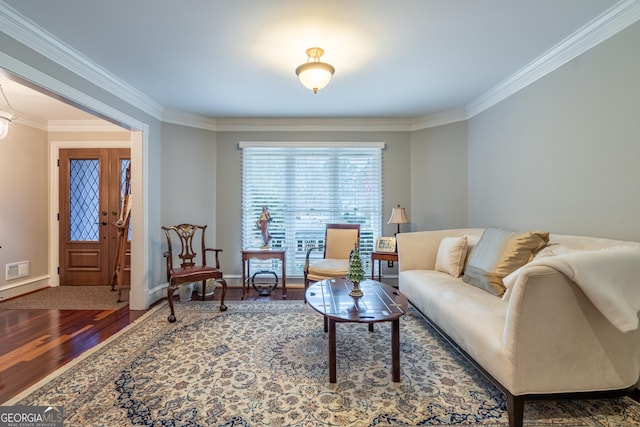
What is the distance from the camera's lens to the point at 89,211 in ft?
14.4

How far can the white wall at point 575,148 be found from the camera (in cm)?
196

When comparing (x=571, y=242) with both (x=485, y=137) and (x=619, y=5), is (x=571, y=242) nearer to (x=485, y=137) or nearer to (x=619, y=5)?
(x=619, y=5)

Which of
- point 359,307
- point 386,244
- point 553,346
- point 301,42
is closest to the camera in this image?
point 553,346

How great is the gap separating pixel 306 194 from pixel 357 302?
97.8 inches

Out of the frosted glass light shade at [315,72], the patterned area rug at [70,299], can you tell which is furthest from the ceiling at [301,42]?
the patterned area rug at [70,299]

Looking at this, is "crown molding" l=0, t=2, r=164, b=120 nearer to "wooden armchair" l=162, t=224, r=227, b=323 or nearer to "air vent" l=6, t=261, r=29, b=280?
"wooden armchair" l=162, t=224, r=227, b=323

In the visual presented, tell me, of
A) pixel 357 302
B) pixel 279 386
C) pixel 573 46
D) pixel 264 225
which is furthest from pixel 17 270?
pixel 573 46

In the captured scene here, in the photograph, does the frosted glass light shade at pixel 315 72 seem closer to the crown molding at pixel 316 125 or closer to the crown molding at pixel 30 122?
the crown molding at pixel 316 125

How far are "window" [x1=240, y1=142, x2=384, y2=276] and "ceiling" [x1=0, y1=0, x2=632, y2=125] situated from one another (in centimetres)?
104

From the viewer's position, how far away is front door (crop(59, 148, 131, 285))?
4363 mm

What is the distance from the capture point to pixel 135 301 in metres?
3.40

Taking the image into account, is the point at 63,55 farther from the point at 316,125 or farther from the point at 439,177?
the point at 439,177

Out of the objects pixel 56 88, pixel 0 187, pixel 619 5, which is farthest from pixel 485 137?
pixel 0 187

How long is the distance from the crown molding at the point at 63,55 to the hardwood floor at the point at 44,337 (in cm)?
247
